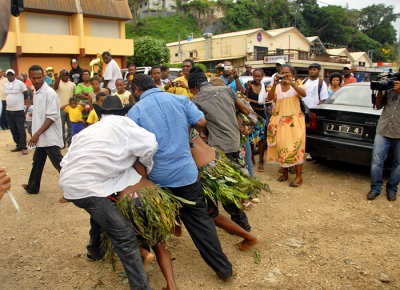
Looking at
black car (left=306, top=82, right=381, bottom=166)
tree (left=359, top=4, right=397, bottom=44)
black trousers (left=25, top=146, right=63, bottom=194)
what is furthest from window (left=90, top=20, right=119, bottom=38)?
tree (left=359, top=4, right=397, bottom=44)

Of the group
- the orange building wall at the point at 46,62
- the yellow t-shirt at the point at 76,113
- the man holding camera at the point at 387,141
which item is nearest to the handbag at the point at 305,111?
the man holding camera at the point at 387,141

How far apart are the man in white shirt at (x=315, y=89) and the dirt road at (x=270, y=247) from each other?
1.74m

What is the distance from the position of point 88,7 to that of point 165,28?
28752 mm

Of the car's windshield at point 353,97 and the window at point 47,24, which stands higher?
the window at point 47,24

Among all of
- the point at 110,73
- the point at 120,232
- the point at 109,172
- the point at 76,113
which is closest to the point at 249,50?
the point at 110,73

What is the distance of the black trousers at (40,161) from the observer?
5.22 metres

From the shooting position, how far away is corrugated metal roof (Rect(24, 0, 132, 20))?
75.9 ft

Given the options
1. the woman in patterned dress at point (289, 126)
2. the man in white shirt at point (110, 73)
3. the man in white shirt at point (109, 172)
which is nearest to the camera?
the man in white shirt at point (109, 172)

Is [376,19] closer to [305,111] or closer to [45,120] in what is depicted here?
[305,111]

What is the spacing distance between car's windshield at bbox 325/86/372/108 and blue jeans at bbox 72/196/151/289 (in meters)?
4.64

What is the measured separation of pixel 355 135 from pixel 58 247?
4.55 meters

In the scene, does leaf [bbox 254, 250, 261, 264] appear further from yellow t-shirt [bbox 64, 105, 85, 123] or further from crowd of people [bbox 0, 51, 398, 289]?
yellow t-shirt [bbox 64, 105, 85, 123]

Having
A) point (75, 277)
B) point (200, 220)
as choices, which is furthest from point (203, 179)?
point (75, 277)

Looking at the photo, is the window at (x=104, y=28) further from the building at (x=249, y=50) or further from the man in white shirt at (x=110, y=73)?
the man in white shirt at (x=110, y=73)
